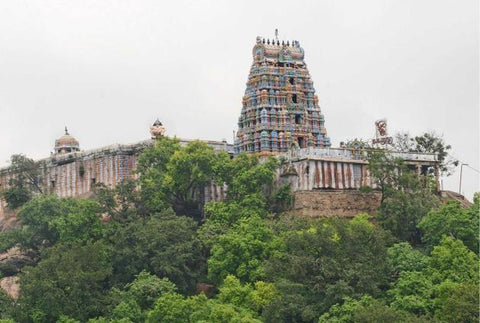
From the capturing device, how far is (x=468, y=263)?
5497cm

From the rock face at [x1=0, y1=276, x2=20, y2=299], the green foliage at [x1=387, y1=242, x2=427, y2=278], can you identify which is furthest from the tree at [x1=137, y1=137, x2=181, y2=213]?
the green foliage at [x1=387, y1=242, x2=427, y2=278]

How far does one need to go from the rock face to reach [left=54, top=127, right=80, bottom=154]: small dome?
16.1 metres

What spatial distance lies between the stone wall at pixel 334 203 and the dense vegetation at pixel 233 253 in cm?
101

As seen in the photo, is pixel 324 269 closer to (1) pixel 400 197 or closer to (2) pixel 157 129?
(1) pixel 400 197

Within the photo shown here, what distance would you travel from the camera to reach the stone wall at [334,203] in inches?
2530

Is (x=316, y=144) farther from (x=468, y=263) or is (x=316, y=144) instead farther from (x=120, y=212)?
(x=468, y=263)

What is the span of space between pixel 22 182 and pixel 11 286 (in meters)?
10.3

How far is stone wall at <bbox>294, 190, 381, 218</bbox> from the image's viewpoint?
64.2 meters

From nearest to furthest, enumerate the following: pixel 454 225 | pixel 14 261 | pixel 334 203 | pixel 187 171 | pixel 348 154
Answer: pixel 454 225
pixel 334 203
pixel 14 261
pixel 187 171
pixel 348 154

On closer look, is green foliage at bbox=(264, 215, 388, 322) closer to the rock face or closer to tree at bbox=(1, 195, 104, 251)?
tree at bbox=(1, 195, 104, 251)

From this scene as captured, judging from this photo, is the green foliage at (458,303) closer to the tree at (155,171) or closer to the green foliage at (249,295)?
the green foliage at (249,295)

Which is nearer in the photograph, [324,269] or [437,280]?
[324,269]

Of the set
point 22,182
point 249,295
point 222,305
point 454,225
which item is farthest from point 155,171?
point 454,225

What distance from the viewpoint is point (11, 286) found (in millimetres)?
63594
